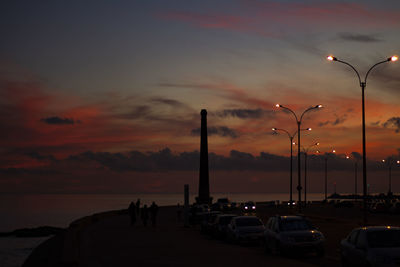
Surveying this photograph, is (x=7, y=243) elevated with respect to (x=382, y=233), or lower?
lower

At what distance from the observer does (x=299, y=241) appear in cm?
2322

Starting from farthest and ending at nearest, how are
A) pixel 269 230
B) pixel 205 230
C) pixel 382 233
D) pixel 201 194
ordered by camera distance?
pixel 201 194, pixel 205 230, pixel 269 230, pixel 382 233

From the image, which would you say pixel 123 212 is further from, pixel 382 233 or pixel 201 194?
pixel 382 233

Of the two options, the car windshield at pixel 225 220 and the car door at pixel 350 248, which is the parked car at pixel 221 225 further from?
the car door at pixel 350 248

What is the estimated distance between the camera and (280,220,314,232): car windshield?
24141 millimetres

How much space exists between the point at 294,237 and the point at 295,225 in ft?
3.49

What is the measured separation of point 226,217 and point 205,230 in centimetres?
438

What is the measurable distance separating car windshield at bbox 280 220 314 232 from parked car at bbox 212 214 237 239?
33.4 feet

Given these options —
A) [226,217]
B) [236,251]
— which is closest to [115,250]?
[236,251]

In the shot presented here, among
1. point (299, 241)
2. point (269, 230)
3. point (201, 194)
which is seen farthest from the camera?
point (201, 194)

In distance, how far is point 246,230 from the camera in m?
30.8

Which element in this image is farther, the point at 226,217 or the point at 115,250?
the point at 226,217

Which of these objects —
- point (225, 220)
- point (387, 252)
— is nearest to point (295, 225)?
point (387, 252)

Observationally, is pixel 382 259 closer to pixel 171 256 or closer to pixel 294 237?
pixel 294 237
